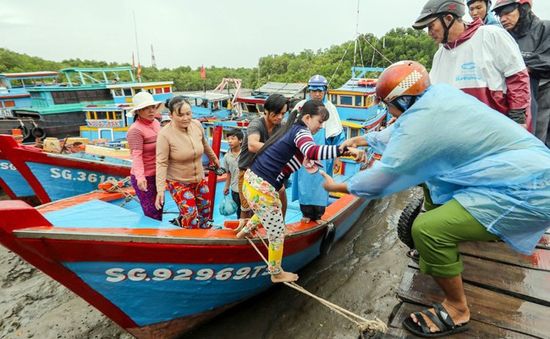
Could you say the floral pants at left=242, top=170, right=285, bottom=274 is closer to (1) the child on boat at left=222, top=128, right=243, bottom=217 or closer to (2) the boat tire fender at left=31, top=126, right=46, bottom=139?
(1) the child on boat at left=222, top=128, right=243, bottom=217

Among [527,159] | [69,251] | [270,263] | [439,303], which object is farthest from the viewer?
[270,263]

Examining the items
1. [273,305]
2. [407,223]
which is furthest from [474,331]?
[273,305]

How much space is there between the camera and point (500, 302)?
224cm

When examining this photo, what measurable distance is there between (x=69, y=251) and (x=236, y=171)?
7.48 ft

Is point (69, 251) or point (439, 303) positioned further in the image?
point (69, 251)

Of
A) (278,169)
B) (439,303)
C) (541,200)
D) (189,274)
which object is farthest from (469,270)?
(189,274)

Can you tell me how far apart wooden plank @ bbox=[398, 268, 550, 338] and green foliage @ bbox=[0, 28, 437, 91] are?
44.0ft

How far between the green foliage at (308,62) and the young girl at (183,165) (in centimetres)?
1276

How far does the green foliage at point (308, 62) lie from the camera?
20.1 meters

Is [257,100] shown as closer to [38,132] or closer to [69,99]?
[38,132]

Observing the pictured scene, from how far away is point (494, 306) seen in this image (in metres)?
2.21

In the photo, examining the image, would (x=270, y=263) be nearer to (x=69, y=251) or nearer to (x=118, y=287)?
(x=118, y=287)

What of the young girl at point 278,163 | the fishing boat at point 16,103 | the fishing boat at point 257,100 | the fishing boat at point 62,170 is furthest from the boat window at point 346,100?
the fishing boat at point 16,103

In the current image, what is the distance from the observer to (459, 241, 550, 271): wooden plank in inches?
105
